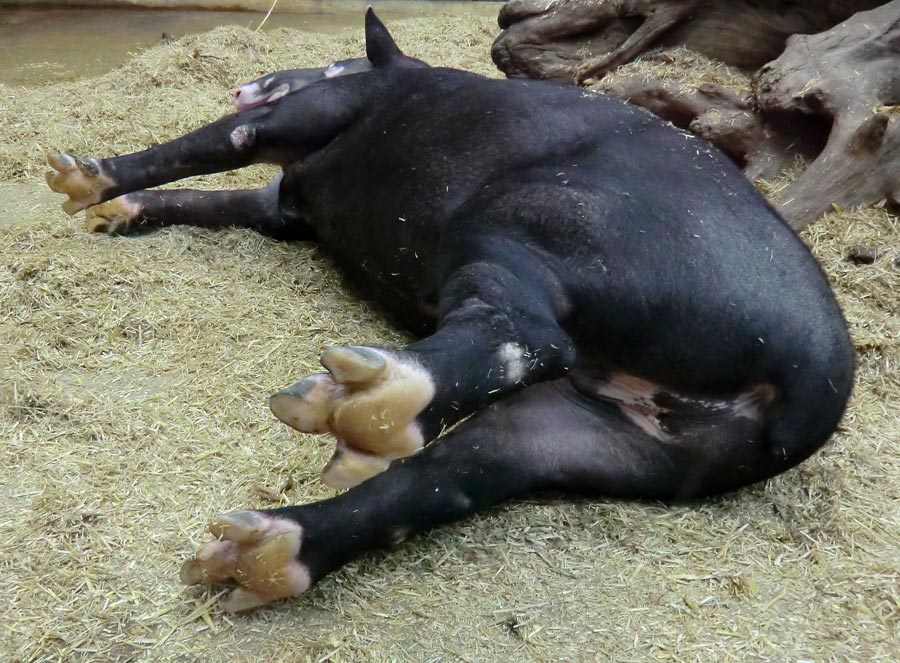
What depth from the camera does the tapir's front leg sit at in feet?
12.6

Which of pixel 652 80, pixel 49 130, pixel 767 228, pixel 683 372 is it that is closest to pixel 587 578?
pixel 683 372

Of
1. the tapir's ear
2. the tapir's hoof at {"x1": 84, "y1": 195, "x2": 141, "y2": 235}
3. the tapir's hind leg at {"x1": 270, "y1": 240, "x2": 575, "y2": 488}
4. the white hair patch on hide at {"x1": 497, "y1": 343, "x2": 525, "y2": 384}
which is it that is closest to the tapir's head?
the tapir's ear

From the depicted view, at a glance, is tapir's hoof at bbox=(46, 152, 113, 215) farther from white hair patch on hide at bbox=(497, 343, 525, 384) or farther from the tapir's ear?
white hair patch on hide at bbox=(497, 343, 525, 384)

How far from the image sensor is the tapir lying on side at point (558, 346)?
210 centimetres

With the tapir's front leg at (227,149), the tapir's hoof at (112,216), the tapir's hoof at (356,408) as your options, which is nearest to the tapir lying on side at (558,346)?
the tapir's hoof at (356,408)

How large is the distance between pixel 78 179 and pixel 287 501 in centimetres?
225

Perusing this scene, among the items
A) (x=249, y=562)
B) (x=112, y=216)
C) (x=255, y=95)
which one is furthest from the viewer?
(x=255, y=95)

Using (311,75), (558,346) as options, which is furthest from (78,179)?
(558,346)

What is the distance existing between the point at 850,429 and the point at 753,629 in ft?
3.69

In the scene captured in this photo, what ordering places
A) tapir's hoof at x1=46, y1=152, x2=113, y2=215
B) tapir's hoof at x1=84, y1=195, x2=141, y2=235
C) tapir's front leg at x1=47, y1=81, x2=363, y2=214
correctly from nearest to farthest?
tapir's front leg at x1=47, y1=81, x2=363, y2=214
tapir's hoof at x1=46, y1=152, x2=113, y2=215
tapir's hoof at x1=84, y1=195, x2=141, y2=235

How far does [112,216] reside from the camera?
4.12 metres

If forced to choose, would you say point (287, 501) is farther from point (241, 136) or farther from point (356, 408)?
point (241, 136)

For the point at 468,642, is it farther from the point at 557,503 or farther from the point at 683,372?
the point at 683,372

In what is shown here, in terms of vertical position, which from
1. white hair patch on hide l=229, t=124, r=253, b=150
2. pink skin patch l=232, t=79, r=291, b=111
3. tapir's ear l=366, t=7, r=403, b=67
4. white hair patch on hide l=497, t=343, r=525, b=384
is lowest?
white hair patch on hide l=497, t=343, r=525, b=384
